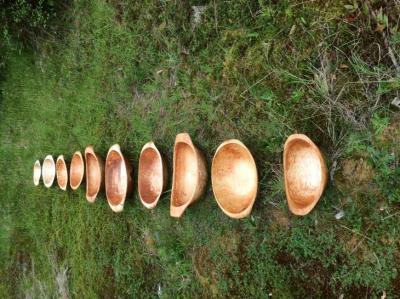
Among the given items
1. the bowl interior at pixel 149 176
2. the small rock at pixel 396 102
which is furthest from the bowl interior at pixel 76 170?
the small rock at pixel 396 102

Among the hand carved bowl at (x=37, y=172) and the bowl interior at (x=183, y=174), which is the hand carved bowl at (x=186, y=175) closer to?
the bowl interior at (x=183, y=174)

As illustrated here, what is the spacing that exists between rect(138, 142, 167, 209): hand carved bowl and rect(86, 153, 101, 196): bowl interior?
0.75 meters

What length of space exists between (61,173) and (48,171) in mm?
384

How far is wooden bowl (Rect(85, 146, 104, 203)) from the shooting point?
4.93 metres

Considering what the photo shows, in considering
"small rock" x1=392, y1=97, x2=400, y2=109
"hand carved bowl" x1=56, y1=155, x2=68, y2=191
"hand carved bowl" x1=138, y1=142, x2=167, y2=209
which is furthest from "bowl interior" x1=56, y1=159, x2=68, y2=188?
"small rock" x1=392, y1=97, x2=400, y2=109

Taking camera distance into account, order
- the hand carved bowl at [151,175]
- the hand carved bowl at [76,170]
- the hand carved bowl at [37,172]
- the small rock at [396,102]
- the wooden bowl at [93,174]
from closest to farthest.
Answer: the small rock at [396,102], the hand carved bowl at [151,175], the wooden bowl at [93,174], the hand carved bowl at [76,170], the hand carved bowl at [37,172]

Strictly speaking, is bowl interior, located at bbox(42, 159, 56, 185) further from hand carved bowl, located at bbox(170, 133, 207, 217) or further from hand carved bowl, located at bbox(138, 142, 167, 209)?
hand carved bowl, located at bbox(170, 133, 207, 217)

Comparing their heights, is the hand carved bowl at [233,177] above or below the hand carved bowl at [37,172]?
below

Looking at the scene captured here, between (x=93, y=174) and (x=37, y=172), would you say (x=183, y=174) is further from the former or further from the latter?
(x=37, y=172)

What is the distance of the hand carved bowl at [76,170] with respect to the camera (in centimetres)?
523

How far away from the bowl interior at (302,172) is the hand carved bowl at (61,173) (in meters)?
3.06

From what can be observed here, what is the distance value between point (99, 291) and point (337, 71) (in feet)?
10.8

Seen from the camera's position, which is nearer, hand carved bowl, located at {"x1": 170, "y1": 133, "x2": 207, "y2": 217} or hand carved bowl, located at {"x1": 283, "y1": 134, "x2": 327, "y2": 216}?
hand carved bowl, located at {"x1": 283, "y1": 134, "x2": 327, "y2": 216}

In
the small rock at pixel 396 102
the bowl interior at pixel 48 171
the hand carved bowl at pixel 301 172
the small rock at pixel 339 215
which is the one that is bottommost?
the small rock at pixel 339 215
